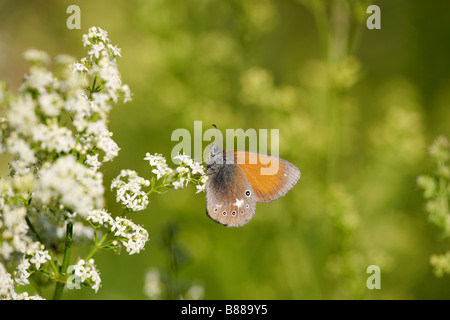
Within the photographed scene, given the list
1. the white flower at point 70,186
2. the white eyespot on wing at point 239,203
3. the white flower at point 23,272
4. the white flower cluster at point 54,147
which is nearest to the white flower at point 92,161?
the white flower cluster at point 54,147

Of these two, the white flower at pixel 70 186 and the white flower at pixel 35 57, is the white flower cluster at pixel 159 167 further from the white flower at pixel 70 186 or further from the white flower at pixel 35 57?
the white flower at pixel 35 57

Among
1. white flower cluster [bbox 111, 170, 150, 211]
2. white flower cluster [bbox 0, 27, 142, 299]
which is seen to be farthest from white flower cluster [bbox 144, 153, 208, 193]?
white flower cluster [bbox 0, 27, 142, 299]

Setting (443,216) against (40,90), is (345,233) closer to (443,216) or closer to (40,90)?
(443,216)

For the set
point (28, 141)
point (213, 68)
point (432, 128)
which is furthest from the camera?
point (432, 128)

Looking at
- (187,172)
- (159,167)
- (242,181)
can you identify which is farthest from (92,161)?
(242,181)

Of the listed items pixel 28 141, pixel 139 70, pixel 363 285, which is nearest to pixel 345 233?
pixel 363 285

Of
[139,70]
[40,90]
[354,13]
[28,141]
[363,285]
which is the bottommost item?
[363,285]
